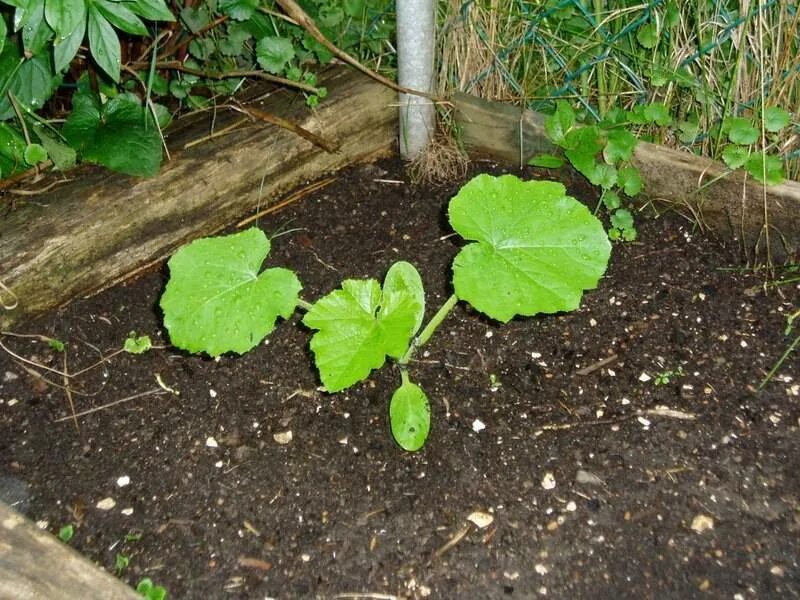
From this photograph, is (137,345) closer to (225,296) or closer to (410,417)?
(225,296)

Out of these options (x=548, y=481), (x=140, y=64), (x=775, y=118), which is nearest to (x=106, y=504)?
(x=548, y=481)

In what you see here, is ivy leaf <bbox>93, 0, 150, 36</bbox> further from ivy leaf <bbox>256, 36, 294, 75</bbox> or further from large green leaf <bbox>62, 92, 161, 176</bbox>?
ivy leaf <bbox>256, 36, 294, 75</bbox>

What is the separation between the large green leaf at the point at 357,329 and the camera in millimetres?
1634

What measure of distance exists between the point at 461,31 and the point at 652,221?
0.74 m

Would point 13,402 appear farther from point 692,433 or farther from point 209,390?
point 692,433

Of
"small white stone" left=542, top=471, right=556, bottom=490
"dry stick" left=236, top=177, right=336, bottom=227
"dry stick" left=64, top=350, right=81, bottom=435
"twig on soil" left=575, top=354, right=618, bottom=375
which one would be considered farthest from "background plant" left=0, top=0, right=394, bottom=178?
"small white stone" left=542, top=471, right=556, bottom=490

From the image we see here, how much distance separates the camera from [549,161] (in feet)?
7.51

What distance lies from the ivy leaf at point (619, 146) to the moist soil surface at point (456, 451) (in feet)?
0.74

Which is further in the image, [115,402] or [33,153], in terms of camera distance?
[33,153]

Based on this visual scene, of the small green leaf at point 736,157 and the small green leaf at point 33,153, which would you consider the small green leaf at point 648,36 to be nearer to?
the small green leaf at point 736,157

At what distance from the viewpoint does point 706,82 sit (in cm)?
213

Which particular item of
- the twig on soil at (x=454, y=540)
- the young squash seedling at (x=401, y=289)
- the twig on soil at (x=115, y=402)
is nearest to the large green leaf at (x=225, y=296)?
the young squash seedling at (x=401, y=289)

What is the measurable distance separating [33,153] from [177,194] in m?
0.35

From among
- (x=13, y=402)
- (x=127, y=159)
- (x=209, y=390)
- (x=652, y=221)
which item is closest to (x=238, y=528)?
(x=209, y=390)
